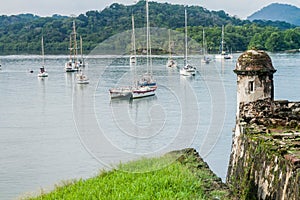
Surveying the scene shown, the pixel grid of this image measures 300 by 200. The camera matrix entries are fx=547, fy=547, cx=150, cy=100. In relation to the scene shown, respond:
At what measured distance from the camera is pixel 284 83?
40312 millimetres

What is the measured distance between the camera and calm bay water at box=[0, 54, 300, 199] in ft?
52.1

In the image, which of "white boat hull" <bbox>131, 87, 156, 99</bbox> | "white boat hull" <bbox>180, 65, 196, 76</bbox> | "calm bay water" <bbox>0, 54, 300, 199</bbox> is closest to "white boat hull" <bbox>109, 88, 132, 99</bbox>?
"white boat hull" <bbox>131, 87, 156, 99</bbox>

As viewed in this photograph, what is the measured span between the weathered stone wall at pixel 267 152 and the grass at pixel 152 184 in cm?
47

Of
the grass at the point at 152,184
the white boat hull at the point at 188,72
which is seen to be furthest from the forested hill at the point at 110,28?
the grass at the point at 152,184

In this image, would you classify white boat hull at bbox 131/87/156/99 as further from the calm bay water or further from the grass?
the grass

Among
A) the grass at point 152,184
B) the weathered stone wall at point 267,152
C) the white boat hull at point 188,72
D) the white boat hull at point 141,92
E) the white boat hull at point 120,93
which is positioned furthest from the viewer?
the white boat hull at point 188,72

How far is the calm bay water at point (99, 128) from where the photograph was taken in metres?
15.9

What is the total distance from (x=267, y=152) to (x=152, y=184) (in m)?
2.16

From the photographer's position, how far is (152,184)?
7734mm

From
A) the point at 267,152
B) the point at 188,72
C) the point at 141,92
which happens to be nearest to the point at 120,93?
the point at 141,92

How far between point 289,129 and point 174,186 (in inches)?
68.9

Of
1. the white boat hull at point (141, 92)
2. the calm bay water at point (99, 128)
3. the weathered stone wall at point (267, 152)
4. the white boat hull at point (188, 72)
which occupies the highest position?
the weathered stone wall at point (267, 152)

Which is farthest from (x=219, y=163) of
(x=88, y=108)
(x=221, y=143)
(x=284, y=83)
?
(x=284, y=83)

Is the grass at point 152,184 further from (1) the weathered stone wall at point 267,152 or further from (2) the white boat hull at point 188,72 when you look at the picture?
(2) the white boat hull at point 188,72
